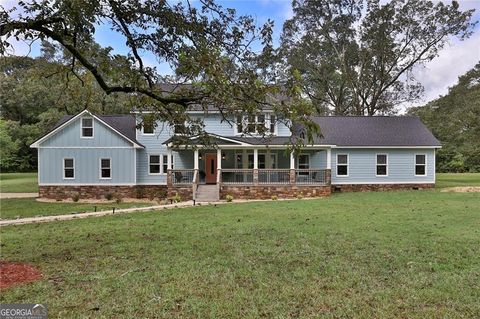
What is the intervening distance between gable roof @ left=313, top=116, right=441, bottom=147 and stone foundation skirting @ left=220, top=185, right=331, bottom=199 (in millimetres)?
3540

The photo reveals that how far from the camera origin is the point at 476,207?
506 inches

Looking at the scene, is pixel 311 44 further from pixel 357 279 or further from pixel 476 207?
pixel 357 279

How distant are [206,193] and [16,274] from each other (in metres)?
14.7

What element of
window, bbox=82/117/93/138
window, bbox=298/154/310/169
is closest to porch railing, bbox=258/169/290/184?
window, bbox=298/154/310/169

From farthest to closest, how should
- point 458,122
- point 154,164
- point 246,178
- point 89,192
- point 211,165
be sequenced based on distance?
point 458,122
point 154,164
point 211,165
point 89,192
point 246,178

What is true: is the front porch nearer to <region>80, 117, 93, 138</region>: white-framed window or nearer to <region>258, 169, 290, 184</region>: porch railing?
<region>258, 169, 290, 184</region>: porch railing

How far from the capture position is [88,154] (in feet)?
74.9

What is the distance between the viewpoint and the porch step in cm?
1962

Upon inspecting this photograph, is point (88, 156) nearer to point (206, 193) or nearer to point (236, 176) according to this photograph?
point (206, 193)

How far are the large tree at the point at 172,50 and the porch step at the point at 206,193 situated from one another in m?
12.4

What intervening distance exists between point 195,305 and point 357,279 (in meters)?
2.24

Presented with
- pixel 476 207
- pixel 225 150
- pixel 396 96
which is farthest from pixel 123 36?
pixel 396 96

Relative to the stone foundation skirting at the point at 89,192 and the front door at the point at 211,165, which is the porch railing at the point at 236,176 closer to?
the front door at the point at 211,165

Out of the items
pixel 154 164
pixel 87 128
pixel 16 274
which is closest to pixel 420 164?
pixel 154 164
